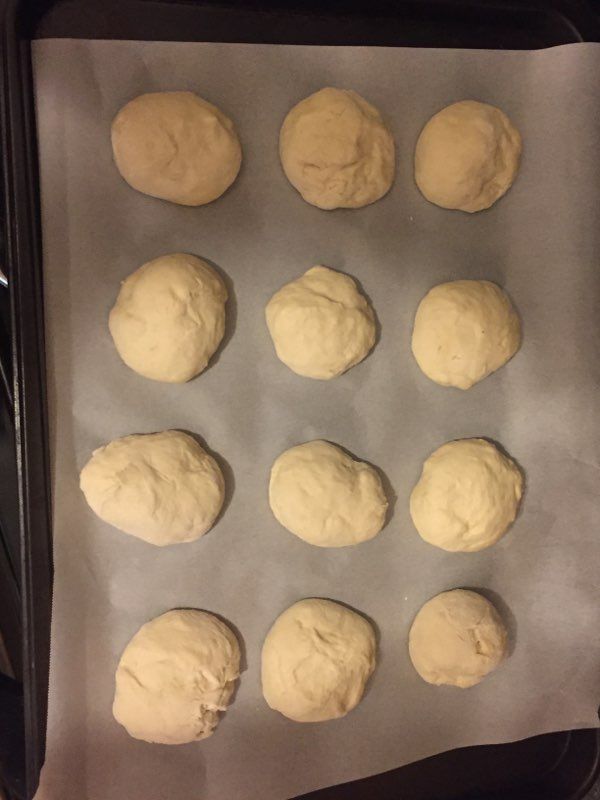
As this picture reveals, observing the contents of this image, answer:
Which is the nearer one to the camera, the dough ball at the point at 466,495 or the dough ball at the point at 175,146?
the dough ball at the point at 175,146

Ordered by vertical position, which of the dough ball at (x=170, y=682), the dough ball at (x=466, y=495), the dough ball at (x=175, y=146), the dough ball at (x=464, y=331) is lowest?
the dough ball at (x=170, y=682)

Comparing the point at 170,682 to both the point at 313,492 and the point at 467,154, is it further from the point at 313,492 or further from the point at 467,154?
the point at 467,154

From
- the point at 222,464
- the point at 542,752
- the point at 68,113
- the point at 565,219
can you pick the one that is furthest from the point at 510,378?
the point at 68,113

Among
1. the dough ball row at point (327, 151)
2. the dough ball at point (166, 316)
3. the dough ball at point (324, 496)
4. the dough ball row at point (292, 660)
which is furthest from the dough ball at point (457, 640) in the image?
the dough ball row at point (327, 151)

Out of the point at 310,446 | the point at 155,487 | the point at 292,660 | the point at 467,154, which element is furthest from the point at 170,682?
the point at 467,154

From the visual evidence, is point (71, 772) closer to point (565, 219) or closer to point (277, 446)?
point (277, 446)

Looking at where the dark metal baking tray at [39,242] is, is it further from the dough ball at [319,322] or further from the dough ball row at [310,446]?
the dough ball at [319,322]
